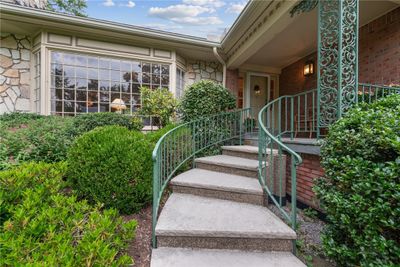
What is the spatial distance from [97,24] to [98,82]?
1432 millimetres

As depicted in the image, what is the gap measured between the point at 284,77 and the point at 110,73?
19.2 feet

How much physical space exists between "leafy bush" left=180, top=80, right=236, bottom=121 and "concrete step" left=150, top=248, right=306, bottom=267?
3159 millimetres

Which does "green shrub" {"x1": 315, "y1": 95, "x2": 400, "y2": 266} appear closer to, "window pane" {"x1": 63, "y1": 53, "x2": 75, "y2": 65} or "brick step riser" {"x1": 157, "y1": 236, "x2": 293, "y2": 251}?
"brick step riser" {"x1": 157, "y1": 236, "x2": 293, "y2": 251}

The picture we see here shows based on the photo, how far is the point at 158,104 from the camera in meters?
5.72

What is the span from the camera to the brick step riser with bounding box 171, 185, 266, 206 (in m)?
2.65

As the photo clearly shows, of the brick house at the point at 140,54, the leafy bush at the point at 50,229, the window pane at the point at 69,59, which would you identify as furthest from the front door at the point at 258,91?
the leafy bush at the point at 50,229

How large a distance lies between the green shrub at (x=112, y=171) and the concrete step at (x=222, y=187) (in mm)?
502

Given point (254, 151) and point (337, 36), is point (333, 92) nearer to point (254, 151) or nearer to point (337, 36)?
point (337, 36)

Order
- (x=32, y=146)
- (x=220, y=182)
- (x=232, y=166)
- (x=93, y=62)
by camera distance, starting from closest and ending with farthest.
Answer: (x=220, y=182), (x=232, y=166), (x=32, y=146), (x=93, y=62)

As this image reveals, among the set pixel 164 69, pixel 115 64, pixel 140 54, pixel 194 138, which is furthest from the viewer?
pixel 164 69

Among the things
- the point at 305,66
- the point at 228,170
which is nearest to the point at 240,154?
the point at 228,170

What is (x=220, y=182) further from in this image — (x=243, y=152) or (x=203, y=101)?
(x=203, y=101)

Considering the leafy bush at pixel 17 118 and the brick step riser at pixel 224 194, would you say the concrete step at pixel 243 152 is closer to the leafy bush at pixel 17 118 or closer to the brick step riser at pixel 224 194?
the brick step riser at pixel 224 194

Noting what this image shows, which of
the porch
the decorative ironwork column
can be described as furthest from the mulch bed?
the decorative ironwork column
